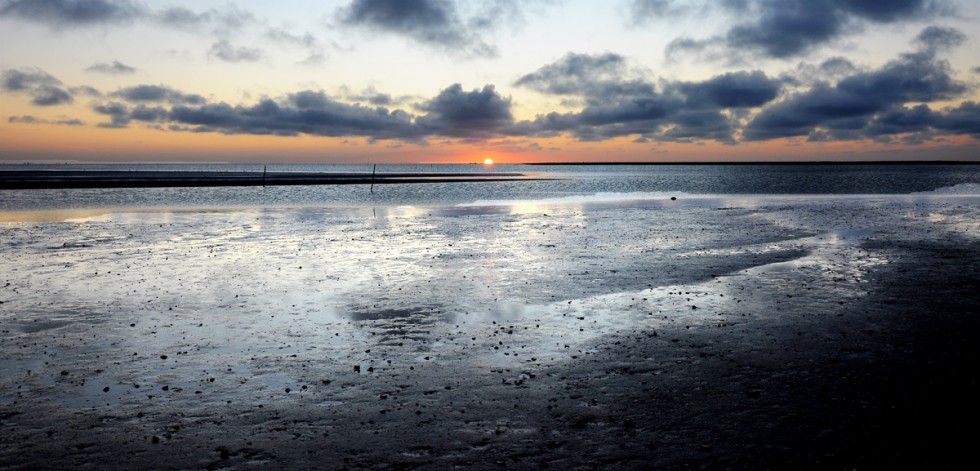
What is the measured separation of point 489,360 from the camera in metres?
12.0

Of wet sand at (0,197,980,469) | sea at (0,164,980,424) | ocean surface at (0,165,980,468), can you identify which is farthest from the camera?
sea at (0,164,980,424)

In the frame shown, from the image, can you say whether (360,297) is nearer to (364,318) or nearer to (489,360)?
(364,318)

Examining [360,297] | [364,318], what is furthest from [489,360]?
[360,297]

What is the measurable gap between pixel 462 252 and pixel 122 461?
1999 centimetres

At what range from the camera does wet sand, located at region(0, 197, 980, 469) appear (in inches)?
323

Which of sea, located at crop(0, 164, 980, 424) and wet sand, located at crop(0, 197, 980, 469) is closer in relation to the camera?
wet sand, located at crop(0, 197, 980, 469)

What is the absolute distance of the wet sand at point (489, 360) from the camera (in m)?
8.20

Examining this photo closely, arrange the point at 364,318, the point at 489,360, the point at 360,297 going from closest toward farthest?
the point at 489,360 → the point at 364,318 → the point at 360,297

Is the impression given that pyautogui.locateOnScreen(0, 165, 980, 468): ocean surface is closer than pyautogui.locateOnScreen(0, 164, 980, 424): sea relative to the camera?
Yes

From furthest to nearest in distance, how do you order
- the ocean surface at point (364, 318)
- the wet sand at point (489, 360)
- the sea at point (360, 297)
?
the sea at point (360, 297) < the ocean surface at point (364, 318) < the wet sand at point (489, 360)

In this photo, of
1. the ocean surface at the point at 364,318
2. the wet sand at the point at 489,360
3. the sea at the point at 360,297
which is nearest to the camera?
the wet sand at the point at 489,360

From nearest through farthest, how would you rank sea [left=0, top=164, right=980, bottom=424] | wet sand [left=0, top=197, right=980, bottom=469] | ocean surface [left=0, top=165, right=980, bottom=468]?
wet sand [left=0, top=197, right=980, bottom=469]
ocean surface [left=0, top=165, right=980, bottom=468]
sea [left=0, top=164, right=980, bottom=424]

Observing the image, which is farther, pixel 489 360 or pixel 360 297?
pixel 360 297

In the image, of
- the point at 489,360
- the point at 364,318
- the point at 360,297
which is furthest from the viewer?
the point at 360,297
